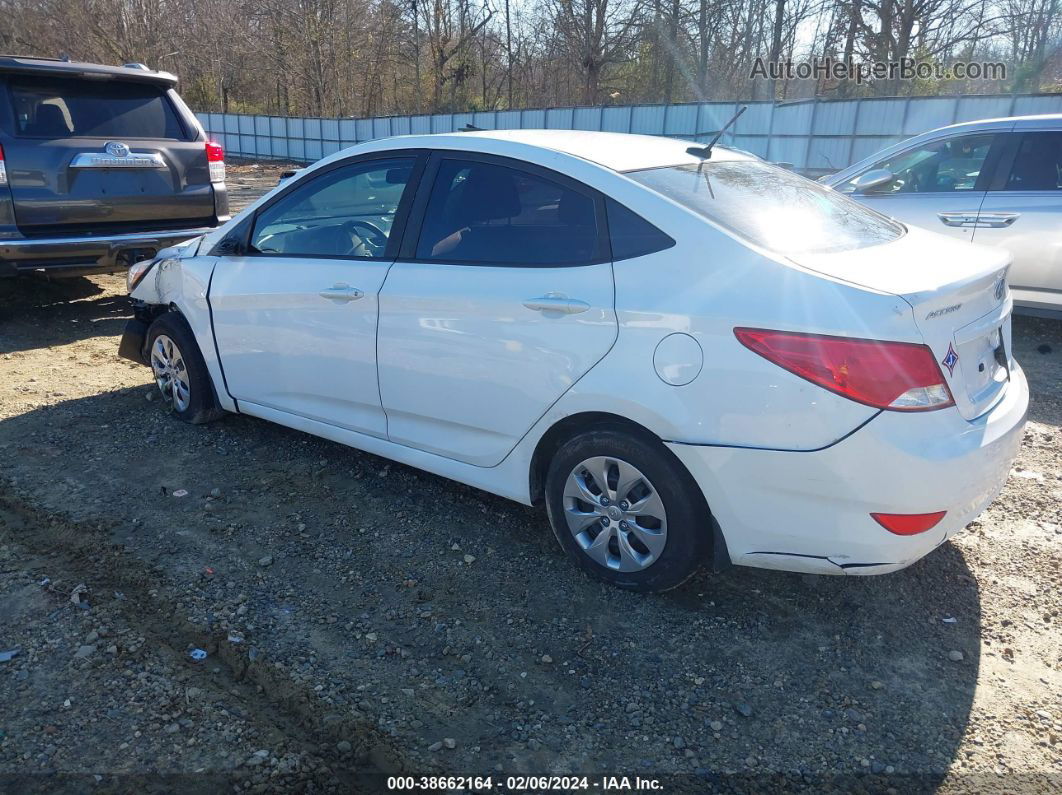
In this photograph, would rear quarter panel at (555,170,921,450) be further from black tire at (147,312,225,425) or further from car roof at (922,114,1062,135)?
car roof at (922,114,1062,135)

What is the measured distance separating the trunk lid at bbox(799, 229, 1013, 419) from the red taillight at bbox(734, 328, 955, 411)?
84 millimetres

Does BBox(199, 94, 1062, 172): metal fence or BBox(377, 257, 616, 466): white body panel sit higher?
BBox(199, 94, 1062, 172): metal fence

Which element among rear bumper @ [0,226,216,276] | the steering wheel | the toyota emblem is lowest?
rear bumper @ [0,226,216,276]

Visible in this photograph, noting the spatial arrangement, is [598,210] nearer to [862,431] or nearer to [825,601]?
[862,431]

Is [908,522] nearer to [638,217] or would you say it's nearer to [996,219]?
[638,217]

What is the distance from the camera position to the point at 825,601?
10.4ft

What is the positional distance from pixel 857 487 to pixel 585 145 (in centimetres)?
182

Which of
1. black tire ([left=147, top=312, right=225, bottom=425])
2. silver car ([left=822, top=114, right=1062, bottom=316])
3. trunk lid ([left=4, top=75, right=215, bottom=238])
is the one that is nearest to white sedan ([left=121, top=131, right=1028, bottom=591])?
black tire ([left=147, top=312, right=225, bottom=425])

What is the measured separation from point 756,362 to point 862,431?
388 mm

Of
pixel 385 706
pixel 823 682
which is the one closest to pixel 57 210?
pixel 385 706

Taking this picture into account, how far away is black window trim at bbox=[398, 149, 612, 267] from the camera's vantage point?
305 cm

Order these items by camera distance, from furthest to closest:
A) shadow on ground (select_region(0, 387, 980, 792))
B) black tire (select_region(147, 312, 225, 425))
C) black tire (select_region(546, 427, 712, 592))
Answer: black tire (select_region(147, 312, 225, 425)) → black tire (select_region(546, 427, 712, 592)) → shadow on ground (select_region(0, 387, 980, 792))

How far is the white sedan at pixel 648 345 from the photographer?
257cm

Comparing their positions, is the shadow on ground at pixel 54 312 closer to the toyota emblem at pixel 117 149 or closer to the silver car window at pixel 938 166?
the toyota emblem at pixel 117 149
